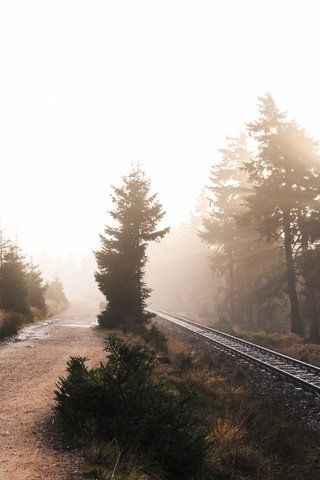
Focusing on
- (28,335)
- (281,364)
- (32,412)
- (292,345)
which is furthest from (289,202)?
(32,412)

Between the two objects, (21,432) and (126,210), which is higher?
(126,210)

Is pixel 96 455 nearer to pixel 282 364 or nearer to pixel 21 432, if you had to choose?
pixel 21 432

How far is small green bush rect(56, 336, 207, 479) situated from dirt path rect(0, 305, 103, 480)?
1.63ft

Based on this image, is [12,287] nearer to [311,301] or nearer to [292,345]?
[292,345]

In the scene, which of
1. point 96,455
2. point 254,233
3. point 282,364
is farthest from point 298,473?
point 254,233

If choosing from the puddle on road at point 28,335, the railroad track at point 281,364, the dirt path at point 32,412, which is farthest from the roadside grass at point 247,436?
the puddle on road at point 28,335

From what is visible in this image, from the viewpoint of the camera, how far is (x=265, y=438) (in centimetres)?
924

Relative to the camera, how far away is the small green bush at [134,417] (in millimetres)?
6121

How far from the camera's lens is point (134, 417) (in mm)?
6547

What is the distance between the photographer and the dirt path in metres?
5.42

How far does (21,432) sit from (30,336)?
13.5 meters

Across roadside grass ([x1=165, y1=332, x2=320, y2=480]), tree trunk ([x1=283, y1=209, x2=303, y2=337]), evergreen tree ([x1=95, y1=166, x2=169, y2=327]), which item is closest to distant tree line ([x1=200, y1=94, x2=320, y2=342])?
tree trunk ([x1=283, y1=209, x2=303, y2=337])

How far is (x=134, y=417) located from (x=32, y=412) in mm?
2431

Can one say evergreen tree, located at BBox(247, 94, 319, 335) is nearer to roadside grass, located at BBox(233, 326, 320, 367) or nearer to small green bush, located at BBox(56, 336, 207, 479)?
roadside grass, located at BBox(233, 326, 320, 367)
